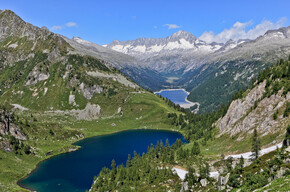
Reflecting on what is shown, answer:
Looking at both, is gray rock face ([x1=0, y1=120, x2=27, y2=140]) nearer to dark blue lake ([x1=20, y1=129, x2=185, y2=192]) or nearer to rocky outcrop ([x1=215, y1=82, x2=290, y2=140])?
dark blue lake ([x1=20, y1=129, x2=185, y2=192])

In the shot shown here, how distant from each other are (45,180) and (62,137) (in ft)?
256

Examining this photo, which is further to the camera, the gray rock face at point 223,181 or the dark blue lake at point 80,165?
the dark blue lake at point 80,165

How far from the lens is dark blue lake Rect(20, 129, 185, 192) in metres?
109

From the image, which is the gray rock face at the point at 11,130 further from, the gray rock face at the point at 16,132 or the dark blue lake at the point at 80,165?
the dark blue lake at the point at 80,165

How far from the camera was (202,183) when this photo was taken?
6956 centimetres

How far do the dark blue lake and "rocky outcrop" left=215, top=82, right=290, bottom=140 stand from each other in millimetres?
69254

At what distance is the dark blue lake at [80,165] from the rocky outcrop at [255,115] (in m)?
69.3

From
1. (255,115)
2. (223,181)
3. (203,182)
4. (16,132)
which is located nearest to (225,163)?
(203,182)

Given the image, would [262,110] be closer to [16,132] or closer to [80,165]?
[80,165]

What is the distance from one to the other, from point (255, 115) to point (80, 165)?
106 metres

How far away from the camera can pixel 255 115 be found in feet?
379

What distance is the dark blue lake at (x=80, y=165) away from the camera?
108812 millimetres

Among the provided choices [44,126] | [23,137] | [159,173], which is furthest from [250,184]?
[44,126]

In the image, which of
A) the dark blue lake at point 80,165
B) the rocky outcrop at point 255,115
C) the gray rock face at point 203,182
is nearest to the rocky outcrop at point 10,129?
the dark blue lake at point 80,165
